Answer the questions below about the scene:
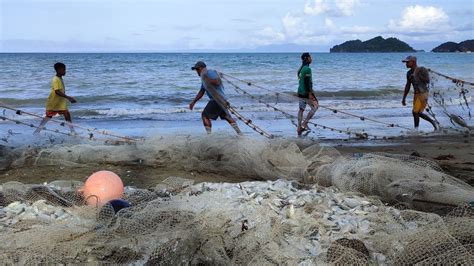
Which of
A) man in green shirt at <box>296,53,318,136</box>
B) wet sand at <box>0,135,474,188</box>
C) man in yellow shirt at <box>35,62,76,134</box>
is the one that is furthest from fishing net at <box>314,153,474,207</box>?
man in yellow shirt at <box>35,62,76,134</box>

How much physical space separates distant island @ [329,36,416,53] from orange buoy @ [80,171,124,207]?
97173 millimetres

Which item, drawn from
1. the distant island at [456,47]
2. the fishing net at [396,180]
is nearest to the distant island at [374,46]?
the distant island at [456,47]

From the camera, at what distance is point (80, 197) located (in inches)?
204

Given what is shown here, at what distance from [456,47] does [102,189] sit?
→ 92658 mm

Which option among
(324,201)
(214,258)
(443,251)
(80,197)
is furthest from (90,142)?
(443,251)

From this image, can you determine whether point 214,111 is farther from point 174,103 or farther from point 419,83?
point 174,103

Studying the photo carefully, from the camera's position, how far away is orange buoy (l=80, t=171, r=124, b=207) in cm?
498

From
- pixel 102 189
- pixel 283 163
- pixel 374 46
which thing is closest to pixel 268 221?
pixel 102 189

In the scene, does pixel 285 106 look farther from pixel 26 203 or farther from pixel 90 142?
pixel 26 203

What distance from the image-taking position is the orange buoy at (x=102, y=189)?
4.98 meters

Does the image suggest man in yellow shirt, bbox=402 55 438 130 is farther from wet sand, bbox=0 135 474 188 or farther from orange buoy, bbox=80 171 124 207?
orange buoy, bbox=80 171 124 207

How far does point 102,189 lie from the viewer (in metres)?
5.05

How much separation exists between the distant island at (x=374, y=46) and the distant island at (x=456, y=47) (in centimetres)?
658

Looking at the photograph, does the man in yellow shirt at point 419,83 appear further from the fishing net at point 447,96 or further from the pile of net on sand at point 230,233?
the pile of net on sand at point 230,233
